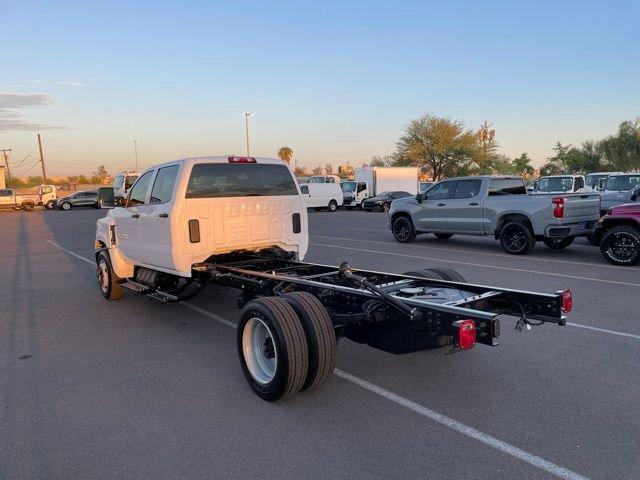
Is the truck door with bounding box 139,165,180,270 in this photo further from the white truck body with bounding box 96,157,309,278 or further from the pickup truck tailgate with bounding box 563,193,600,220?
the pickup truck tailgate with bounding box 563,193,600,220

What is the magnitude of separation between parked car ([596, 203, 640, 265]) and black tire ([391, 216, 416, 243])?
5.29 m

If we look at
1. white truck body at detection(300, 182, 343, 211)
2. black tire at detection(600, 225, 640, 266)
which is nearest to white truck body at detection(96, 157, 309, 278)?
black tire at detection(600, 225, 640, 266)

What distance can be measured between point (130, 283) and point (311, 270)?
9.75 feet

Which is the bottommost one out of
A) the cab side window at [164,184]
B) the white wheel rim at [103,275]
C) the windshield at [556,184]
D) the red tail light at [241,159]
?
the white wheel rim at [103,275]

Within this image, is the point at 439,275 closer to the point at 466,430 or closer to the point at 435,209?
the point at 466,430

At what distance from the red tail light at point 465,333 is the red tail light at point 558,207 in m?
8.75

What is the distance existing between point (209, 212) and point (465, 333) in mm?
3783

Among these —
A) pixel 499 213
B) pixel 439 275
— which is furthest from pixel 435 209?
pixel 439 275

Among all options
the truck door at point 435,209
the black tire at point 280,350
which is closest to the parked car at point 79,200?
the truck door at point 435,209

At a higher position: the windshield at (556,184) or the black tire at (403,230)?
the windshield at (556,184)

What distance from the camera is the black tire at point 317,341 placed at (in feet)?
13.0

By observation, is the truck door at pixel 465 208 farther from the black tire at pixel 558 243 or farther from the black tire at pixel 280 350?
the black tire at pixel 280 350

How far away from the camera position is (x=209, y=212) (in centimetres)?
623

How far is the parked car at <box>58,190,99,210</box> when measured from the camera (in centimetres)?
4112
